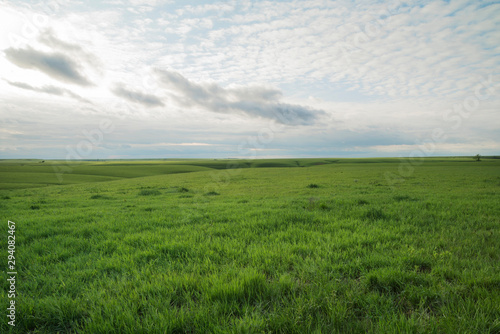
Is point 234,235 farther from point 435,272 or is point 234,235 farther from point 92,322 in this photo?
point 435,272

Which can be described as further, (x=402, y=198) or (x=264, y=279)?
(x=402, y=198)

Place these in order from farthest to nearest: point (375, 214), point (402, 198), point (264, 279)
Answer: point (402, 198) < point (375, 214) < point (264, 279)

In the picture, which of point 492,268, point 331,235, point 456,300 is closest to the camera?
point 456,300

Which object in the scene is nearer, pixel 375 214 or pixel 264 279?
pixel 264 279

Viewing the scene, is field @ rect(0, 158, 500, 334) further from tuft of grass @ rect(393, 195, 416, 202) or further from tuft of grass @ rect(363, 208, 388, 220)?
tuft of grass @ rect(393, 195, 416, 202)

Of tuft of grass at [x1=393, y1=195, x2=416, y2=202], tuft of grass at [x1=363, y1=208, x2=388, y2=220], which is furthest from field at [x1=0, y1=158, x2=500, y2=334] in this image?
tuft of grass at [x1=393, y1=195, x2=416, y2=202]

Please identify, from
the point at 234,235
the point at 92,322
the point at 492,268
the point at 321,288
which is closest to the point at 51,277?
the point at 92,322

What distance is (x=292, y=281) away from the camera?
3.77 metres

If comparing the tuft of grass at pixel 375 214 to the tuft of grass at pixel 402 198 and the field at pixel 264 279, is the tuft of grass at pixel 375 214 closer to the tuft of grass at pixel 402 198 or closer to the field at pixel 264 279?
the field at pixel 264 279

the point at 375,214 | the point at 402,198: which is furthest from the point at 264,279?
the point at 402,198

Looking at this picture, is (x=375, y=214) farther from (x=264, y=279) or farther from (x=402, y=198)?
(x=264, y=279)

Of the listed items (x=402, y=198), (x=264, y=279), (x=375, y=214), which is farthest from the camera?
(x=402, y=198)

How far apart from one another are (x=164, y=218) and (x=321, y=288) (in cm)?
694

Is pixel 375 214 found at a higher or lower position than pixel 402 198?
higher
